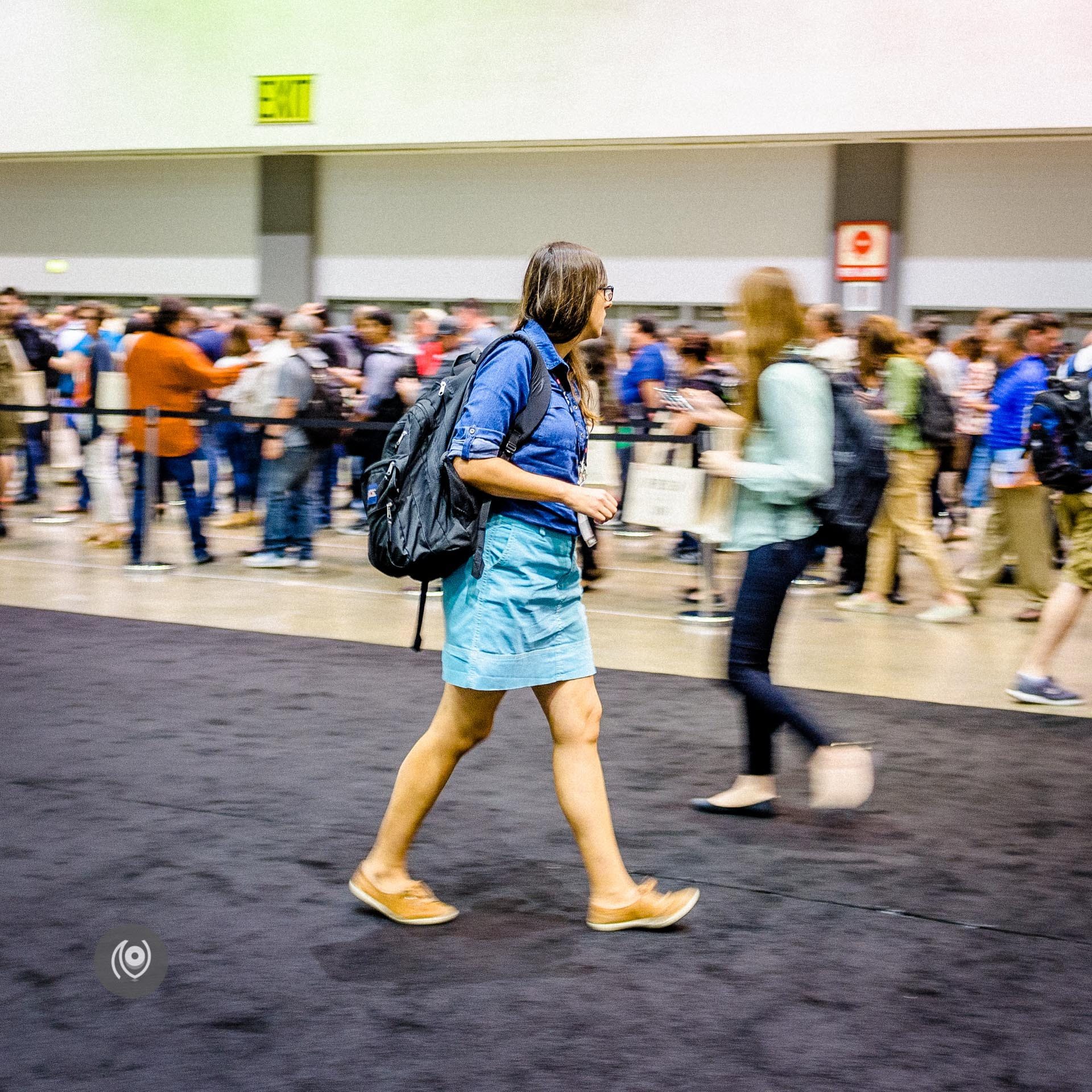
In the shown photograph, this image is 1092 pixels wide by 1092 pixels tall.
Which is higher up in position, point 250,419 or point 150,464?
point 250,419

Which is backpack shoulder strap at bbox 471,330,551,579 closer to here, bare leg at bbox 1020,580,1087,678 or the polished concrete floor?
bare leg at bbox 1020,580,1087,678

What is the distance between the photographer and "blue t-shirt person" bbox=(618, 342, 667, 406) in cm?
1197

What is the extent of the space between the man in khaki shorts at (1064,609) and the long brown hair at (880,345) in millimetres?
2301

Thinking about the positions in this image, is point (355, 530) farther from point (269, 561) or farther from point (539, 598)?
point (539, 598)

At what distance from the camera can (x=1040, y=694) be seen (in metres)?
6.50

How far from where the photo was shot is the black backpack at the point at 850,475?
15.0ft

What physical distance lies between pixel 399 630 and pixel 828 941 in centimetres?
457

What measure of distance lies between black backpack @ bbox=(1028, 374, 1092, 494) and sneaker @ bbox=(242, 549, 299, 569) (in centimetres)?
579

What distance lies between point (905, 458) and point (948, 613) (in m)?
1.00

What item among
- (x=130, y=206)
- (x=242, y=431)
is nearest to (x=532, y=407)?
(x=242, y=431)

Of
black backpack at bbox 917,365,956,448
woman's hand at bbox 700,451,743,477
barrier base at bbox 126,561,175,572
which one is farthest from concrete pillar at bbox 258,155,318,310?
woman's hand at bbox 700,451,743,477

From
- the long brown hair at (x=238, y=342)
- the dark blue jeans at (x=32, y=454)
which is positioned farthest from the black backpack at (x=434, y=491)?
the dark blue jeans at (x=32, y=454)

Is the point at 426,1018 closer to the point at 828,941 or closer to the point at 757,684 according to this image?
the point at 828,941

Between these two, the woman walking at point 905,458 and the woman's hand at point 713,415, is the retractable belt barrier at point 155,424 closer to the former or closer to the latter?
the woman walking at point 905,458
